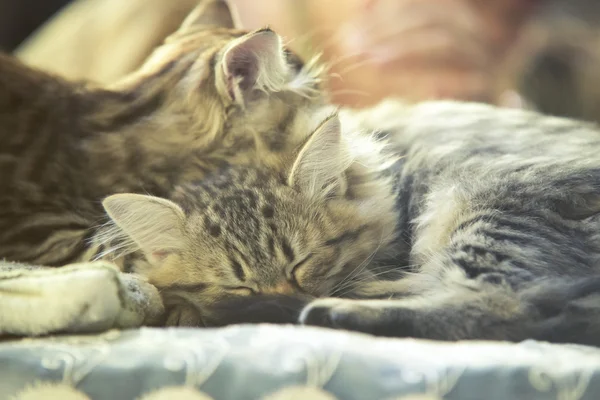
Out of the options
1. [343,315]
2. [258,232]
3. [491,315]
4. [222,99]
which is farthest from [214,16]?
[491,315]

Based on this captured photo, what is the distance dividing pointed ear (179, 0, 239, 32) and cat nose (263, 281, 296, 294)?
0.88m

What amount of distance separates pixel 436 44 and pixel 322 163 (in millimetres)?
960

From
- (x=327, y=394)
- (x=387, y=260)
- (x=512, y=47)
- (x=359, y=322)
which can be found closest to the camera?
(x=327, y=394)

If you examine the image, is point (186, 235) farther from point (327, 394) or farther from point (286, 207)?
point (327, 394)

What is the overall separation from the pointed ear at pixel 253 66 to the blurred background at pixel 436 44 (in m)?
0.49

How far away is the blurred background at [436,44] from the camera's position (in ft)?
6.50

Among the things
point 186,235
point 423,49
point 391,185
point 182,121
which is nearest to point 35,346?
point 186,235

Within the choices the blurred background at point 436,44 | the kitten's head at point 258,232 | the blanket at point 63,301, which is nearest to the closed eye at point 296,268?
the kitten's head at point 258,232

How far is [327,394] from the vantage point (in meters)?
0.84

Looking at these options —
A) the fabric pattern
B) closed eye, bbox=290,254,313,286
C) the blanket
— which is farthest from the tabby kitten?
the fabric pattern

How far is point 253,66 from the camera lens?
A: 1.39 meters

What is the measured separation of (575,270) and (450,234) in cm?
25

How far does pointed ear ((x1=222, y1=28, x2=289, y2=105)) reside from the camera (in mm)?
1335

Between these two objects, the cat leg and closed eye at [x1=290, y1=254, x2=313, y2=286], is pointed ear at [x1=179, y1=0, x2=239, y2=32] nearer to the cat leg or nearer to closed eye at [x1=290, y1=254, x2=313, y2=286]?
closed eye at [x1=290, y1=254, x2=313, y2=286]
